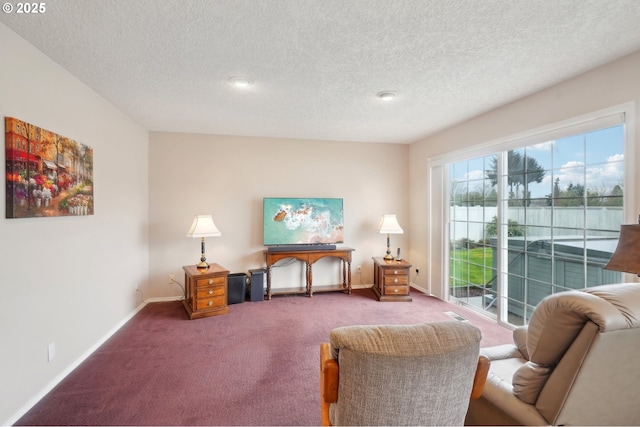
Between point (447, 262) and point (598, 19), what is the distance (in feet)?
10.3

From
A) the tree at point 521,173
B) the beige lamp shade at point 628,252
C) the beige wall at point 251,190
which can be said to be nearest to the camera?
the beige lamp shade at point 628,252

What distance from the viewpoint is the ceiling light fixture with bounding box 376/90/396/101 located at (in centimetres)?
283

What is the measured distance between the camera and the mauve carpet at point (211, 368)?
6.20 feet

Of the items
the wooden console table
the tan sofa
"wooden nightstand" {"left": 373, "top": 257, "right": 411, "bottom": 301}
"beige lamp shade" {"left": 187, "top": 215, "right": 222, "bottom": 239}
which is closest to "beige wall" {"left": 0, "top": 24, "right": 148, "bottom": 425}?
"beige lamp shade" {"left": 187, "top": 215, "right": 222, "bottom": 239}

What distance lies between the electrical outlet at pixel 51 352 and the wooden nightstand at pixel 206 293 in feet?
4.50

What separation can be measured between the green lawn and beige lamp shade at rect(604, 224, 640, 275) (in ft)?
6.47

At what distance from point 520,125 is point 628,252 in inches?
73.5

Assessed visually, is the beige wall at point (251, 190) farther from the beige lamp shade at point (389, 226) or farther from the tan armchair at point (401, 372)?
the tan armchair at point (401, 372)

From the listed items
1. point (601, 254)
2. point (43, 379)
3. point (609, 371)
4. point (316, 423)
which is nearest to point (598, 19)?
point (601, 254)

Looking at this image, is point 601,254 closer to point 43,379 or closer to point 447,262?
point 447,262

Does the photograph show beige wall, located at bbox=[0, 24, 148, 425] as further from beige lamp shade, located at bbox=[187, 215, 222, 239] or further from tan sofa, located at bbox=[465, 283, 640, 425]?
tan sofa, located at bbox=[465, 283, 640, 425]

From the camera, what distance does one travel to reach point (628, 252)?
155 centimetres

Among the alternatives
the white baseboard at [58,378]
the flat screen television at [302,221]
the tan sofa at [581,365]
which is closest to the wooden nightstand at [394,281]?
the flat screen television at [302,221]

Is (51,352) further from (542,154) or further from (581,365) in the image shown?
(542,154)
